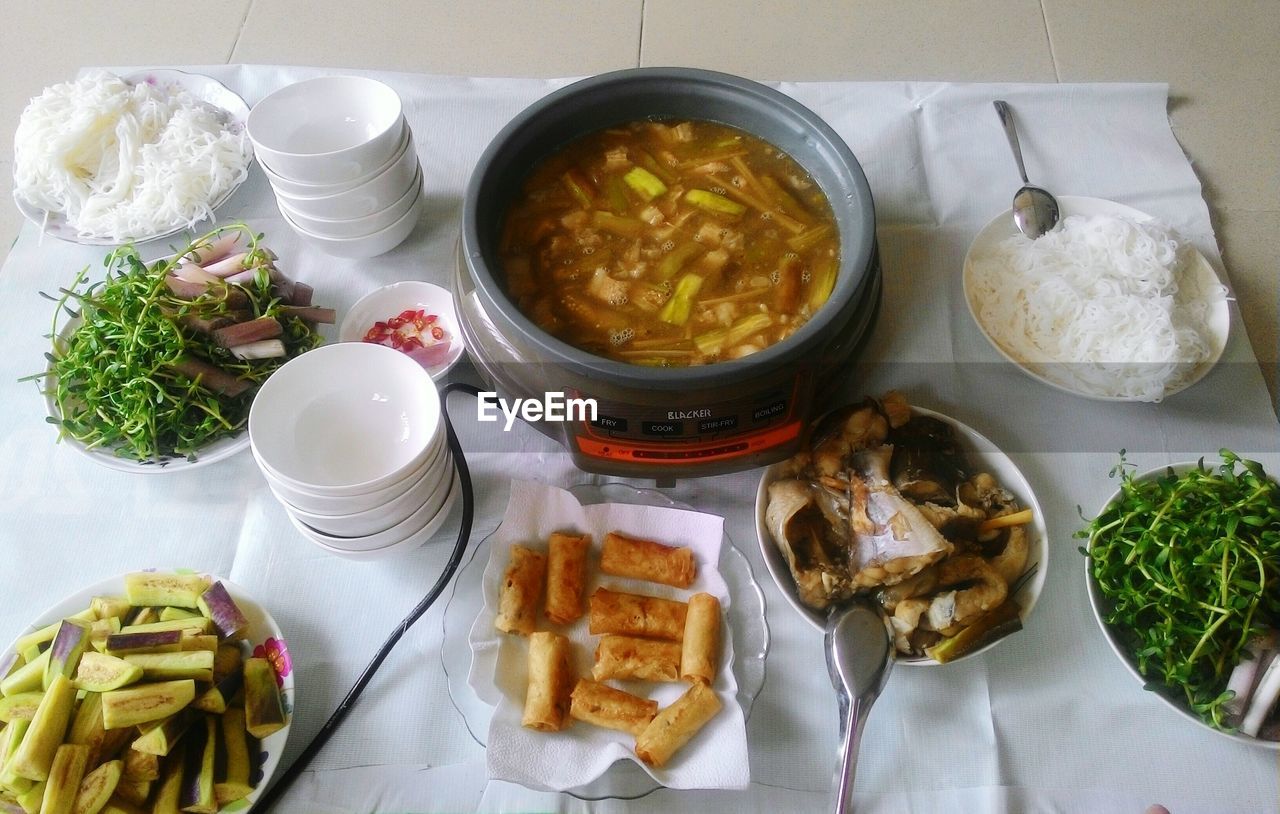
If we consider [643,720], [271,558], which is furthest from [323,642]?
[643,720]

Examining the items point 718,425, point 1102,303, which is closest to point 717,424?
point 718,425

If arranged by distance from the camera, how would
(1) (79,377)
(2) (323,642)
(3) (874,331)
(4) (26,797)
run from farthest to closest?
(3) (874,331) → (1) (79,377) → (2) (323,642) → (4) (26,797)

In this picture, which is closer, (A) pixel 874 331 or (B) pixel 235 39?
(A) pixel 874 331

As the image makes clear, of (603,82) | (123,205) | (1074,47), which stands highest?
(603,82)

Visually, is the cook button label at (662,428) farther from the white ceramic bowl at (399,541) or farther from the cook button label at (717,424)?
the white ceramic bowl at (399,541)

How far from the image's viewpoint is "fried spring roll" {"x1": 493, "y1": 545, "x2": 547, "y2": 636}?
44.2 inches

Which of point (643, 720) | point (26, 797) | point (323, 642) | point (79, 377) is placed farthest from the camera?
point (79, 377)

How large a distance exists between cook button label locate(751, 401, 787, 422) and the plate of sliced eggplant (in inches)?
26.1

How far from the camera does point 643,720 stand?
41.5 inches

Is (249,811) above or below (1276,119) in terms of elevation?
below

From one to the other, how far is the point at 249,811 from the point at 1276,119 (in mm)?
2131

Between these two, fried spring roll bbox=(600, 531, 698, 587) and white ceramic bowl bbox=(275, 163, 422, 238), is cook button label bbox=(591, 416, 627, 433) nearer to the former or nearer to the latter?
fried spring roll bbox=(600, 531, 698, 587)

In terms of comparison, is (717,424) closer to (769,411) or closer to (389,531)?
(769,411)

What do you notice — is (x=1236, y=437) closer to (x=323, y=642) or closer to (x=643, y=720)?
(x=643, y=720)
